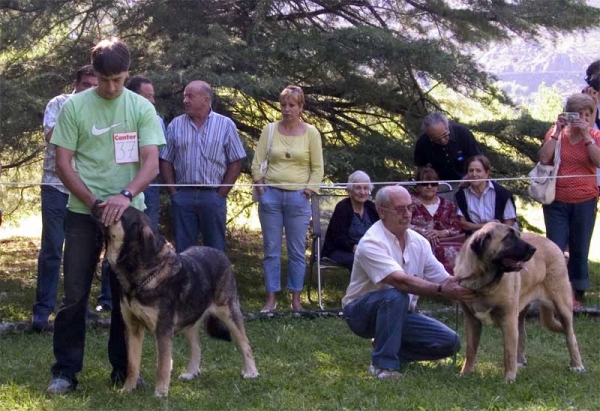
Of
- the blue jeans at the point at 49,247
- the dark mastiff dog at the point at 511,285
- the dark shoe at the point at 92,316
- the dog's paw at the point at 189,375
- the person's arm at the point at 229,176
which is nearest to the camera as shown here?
the dark mastiff dog at the point at 511,285

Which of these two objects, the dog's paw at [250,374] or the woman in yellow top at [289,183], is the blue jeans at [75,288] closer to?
the dog's paw at [250,374]

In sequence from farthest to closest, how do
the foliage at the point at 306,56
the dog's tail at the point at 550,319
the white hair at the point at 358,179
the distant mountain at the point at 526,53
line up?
the distant mountain at the point at 526,53
the foliage at the point at 306,56
the white hair at the point at 358,179
the dog's tail at the point at 550,319

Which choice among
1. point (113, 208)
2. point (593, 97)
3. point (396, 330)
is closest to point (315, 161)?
point (593, 97)

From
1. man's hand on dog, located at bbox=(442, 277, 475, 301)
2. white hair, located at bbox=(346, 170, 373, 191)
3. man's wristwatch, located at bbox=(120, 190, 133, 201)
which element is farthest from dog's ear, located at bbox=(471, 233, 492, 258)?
white hair, located at bbox=(346, 170, 373, 191)

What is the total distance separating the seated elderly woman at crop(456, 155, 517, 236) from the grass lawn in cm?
93

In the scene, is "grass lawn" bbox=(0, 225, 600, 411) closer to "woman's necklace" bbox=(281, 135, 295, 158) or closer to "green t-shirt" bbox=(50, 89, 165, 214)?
"green t-shirt" bbox=(50, 89, 165, 214)

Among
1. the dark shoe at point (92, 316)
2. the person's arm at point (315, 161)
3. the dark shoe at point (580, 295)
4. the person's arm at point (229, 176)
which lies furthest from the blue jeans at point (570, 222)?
the dark shoe at point (92, 316)

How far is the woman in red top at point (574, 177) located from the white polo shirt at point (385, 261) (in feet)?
8.24

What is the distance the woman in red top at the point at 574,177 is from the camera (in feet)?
24.3

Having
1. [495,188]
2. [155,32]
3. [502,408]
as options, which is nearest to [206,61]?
[155,32]

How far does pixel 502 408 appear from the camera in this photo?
15.0 feet

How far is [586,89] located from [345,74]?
8.18 feet

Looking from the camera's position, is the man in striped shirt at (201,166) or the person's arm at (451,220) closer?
the man in striped shirt at (201,166)

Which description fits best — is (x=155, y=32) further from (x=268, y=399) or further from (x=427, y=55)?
(x=268, y=399)
